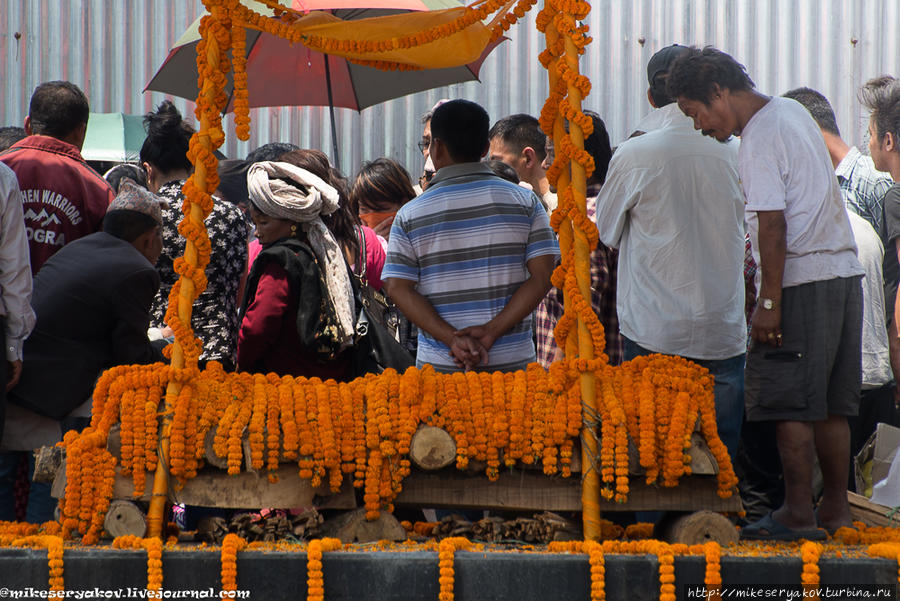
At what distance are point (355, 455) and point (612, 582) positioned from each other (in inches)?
33.0

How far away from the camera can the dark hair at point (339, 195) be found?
451 centimetres

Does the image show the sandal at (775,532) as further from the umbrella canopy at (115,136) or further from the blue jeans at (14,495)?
the umbrella canopy at (115,136)

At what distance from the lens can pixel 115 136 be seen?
7.03 m

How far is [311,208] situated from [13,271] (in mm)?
1194

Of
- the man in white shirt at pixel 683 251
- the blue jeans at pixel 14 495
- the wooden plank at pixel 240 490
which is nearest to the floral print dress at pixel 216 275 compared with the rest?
the blue jeans at pixel 14 495

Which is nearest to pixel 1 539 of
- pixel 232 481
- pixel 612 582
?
pixel 232 481

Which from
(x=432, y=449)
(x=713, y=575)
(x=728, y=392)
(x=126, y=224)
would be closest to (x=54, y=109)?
(x=126, y=224)

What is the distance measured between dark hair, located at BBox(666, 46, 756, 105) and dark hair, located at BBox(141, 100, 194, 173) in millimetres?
2707

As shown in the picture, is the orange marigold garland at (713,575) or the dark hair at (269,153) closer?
the orange marigold garland at (713,575)

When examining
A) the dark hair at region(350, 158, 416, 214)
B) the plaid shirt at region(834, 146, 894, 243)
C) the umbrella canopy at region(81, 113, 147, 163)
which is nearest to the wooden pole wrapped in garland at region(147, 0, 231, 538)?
the dark hair at region(350, 158, 416, 214)

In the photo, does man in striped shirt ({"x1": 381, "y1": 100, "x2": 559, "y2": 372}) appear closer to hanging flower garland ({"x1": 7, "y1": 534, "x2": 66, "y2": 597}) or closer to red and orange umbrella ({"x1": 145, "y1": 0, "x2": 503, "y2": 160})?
hanging flower garland ({"x1": 7, "y1": 534, "x2": 66, "y2": 597})

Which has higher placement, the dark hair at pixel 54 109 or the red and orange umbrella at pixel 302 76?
the red and orange umbrella at pixel 302 76

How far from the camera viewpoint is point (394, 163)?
5.46 metres

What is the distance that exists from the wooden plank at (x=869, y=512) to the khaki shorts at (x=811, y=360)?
0.47 m
